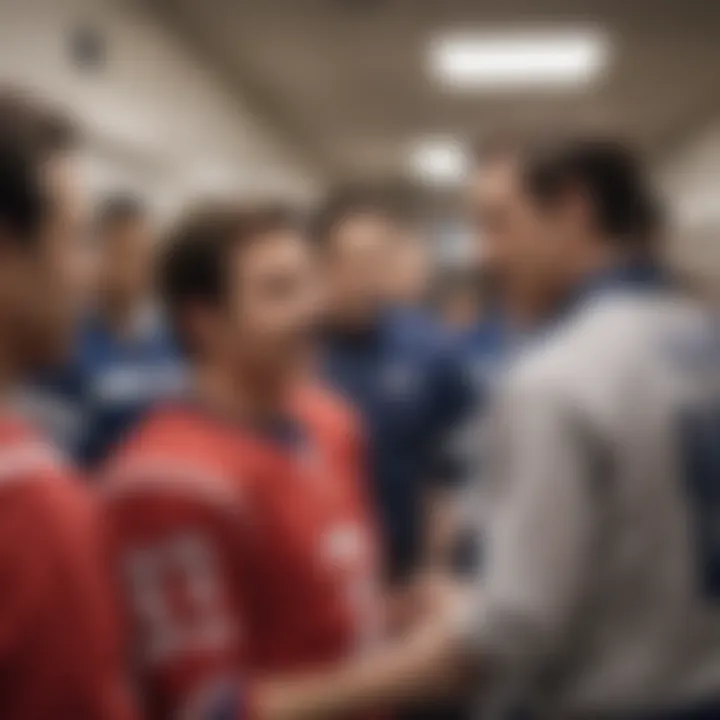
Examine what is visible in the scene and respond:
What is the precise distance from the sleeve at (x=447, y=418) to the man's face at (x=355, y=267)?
0.21m

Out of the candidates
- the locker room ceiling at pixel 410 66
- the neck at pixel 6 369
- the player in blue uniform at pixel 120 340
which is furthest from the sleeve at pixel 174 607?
the locker room ceiling at pixel 410 66

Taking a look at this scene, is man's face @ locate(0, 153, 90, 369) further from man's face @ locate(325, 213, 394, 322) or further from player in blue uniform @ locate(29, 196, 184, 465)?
man's face @ locate(325, 213, 394, 322)

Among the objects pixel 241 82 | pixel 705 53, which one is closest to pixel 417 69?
pixel 241 82

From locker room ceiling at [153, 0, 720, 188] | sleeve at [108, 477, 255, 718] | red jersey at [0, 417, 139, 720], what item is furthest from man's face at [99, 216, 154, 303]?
locker room ceiling at [153, 0, 720, 188]

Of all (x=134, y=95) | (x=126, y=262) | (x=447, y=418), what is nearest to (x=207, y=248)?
(x=126, y=262)

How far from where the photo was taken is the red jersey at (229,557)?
1.22 metres

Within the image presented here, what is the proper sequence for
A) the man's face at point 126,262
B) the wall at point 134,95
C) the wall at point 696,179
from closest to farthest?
the man's face at point 126,262 < the wall at point 134,95 < the wall at point 696,179

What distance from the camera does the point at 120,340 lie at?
2.41 metres

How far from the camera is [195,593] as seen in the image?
1228mm

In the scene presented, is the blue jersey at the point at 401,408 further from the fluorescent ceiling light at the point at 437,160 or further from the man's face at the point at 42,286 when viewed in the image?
the fluorescent ceiling light at the point at 437,160

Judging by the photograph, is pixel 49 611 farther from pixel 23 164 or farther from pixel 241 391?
pixel 241 391

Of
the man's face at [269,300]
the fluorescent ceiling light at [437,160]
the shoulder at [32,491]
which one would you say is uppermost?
the fluorescent ceiling light at [437,160]

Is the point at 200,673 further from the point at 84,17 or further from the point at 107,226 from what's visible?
the point at 84,17

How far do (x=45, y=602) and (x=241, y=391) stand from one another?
1.75 ft
